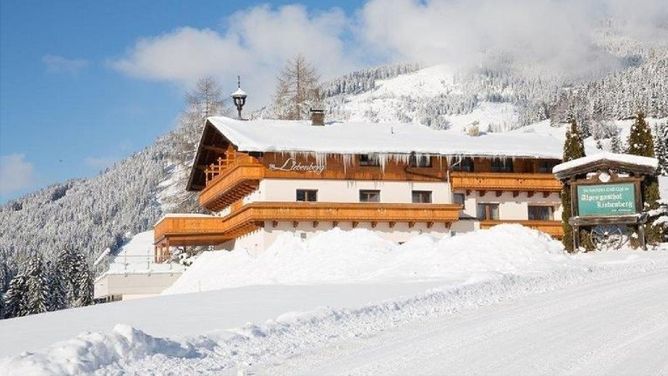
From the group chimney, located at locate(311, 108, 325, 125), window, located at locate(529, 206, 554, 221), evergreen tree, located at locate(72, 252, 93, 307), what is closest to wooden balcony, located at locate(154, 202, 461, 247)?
window, located at locate(529, 206, 554, 221)

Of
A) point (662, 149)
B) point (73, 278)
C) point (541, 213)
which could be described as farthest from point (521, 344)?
point (662, 149)

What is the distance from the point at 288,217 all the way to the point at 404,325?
24922 mm

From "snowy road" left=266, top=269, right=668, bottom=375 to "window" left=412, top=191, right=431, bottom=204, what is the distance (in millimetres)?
26927

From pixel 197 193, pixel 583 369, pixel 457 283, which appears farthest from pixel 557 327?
pixel 197 193

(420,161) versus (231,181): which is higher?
(420,161)

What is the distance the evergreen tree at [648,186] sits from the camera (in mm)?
25859

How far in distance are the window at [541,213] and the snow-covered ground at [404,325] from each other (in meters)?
19.7

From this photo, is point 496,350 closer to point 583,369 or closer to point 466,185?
point 583,369

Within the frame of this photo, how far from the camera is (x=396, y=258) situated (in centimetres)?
2480

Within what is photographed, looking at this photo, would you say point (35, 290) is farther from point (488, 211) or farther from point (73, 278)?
point (488, 211)

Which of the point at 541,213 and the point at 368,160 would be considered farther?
the point at 541,213

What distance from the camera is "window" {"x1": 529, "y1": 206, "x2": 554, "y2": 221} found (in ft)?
141

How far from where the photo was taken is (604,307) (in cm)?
1280

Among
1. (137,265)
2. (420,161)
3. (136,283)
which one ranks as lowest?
(136,283)
